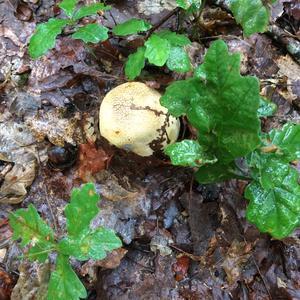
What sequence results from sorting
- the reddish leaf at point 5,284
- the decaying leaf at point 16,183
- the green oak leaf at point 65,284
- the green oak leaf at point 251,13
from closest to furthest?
the green oak leaf at point 65,284
the green oak leaf at point 251,13
the reddish leaf at point 5,284
the decaying leaf at point 16,183

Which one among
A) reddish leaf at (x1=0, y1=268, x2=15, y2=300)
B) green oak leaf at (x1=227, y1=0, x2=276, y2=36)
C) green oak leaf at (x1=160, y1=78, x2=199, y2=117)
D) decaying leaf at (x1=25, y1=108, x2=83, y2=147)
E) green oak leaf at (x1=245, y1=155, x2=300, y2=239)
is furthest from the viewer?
decaying leaf at (x1=25, y1=108, x2=83, y2=147)

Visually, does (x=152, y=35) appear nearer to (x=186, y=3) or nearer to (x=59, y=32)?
(x=186, y=3)

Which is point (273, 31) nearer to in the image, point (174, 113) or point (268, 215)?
point (174, 113)

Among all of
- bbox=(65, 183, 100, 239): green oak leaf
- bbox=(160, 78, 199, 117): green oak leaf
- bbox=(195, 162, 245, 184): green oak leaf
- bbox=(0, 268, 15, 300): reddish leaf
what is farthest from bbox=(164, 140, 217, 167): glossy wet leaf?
bbox=(0, 268, 15, 300): reddish leaf

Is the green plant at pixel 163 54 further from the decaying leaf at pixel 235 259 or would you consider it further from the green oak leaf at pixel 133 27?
the decaying leaf at pixel 235 259

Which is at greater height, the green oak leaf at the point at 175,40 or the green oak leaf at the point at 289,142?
the green oak leaf at the point at 175,40

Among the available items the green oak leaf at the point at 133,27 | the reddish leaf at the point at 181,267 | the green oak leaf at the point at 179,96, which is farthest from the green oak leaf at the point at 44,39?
the reddish leaf at the point at 181,267

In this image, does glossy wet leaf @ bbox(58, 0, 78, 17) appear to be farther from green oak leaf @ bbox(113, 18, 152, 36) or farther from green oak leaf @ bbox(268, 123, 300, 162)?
green oak leaf @ bbox(268, 123, 300, 162)

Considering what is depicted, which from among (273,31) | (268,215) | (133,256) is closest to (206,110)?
(268,215)
